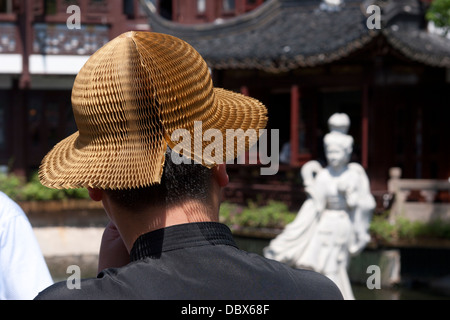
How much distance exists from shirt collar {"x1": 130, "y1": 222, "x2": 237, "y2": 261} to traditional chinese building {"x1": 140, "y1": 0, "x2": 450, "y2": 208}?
32.9 ft

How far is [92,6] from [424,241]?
10.1 metres

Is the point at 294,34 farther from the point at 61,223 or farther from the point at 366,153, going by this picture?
the point at 61,223

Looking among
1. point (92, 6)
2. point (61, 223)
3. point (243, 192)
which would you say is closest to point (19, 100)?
point (92, 6)

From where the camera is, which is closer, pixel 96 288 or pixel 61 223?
pixel 96 288

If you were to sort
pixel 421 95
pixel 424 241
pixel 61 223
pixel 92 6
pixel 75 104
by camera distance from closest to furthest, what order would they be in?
pixel 75 104
pixel 424 241
pixel 421 95
pixel 61 223
pixel 92 6

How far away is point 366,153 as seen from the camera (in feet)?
40.5

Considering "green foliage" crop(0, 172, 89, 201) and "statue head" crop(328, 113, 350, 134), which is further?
"green foliage" crop(0, 172, 89, 201)

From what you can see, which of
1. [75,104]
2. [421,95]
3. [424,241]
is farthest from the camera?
[421,95]

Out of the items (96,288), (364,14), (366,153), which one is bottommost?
(366,153)

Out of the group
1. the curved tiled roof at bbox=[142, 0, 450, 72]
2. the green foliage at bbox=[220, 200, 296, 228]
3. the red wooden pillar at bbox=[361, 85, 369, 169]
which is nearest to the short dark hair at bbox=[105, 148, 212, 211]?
the curved tiled roof at bbox=[142, 0, 450, 72]

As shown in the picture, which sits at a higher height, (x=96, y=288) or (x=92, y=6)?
(x=92, y=6)

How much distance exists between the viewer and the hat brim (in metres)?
1.30
